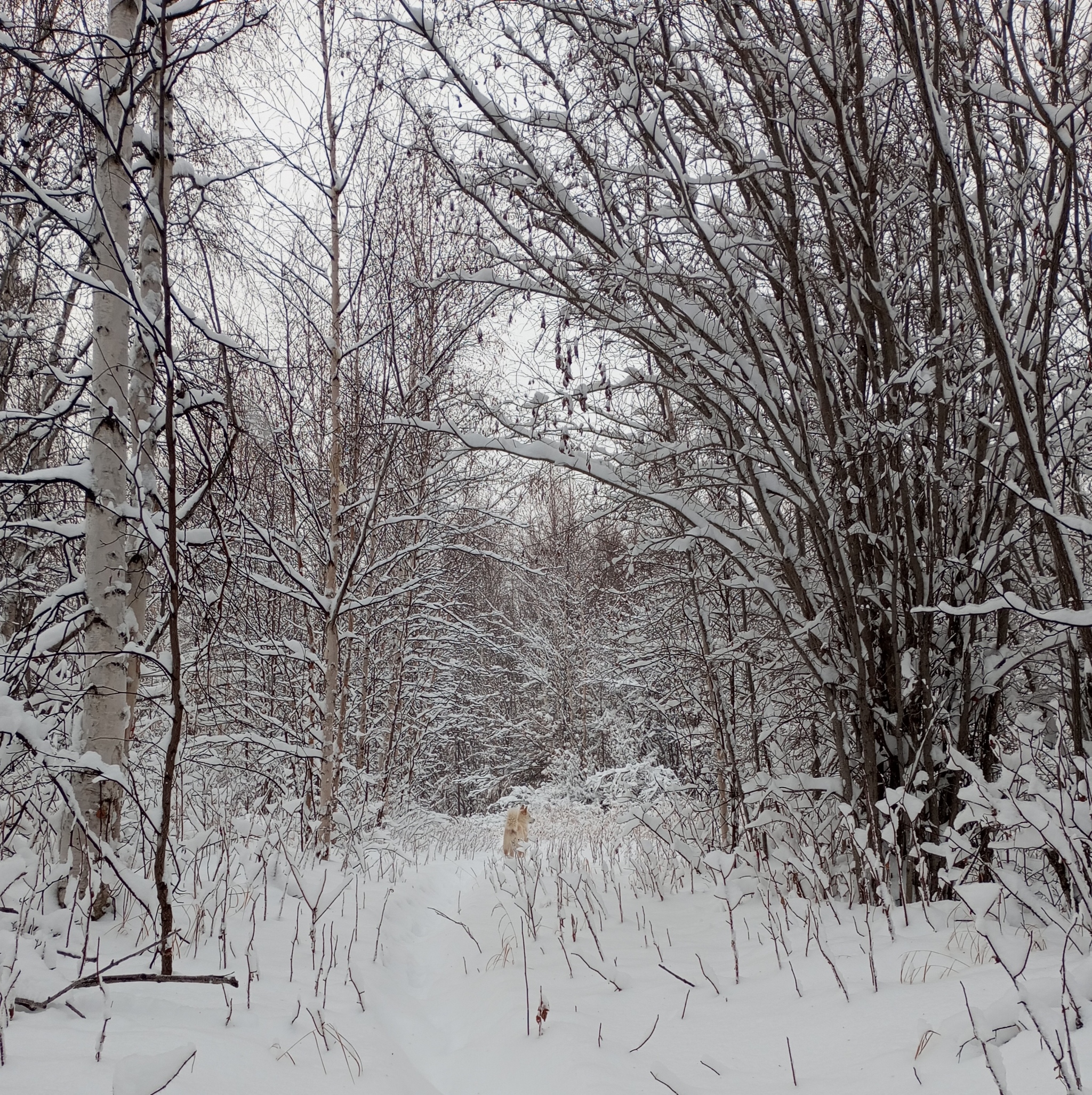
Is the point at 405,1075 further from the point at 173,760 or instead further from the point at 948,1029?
the point at 948,1029

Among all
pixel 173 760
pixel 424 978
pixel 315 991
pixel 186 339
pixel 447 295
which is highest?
pixel 447 295

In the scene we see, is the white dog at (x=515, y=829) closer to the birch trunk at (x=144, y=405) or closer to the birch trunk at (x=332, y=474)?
the birch trunk at (x=332, y=474)

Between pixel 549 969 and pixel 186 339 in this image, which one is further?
pixel 186 339

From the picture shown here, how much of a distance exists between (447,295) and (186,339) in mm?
2338

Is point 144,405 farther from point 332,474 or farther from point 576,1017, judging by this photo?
point 576,1017

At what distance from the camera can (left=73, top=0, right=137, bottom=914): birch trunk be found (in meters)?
2.86

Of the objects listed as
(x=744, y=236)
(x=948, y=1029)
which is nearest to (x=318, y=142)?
(x=744, y=236)

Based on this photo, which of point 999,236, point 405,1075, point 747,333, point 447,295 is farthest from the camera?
point 447,295

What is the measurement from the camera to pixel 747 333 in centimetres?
314

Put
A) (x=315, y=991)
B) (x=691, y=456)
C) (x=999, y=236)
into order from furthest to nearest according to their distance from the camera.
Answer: (x=691, y=456) < (x=999, y=236) < (x=315, y=991)

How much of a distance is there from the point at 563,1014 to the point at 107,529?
2.61m

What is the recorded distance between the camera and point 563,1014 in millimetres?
2330

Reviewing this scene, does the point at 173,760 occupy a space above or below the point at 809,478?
below

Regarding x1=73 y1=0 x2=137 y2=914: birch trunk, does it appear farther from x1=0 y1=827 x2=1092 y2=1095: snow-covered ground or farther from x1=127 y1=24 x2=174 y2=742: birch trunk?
x1=0 y1=827 x2=1092 y2=1095: snow-covered ground
